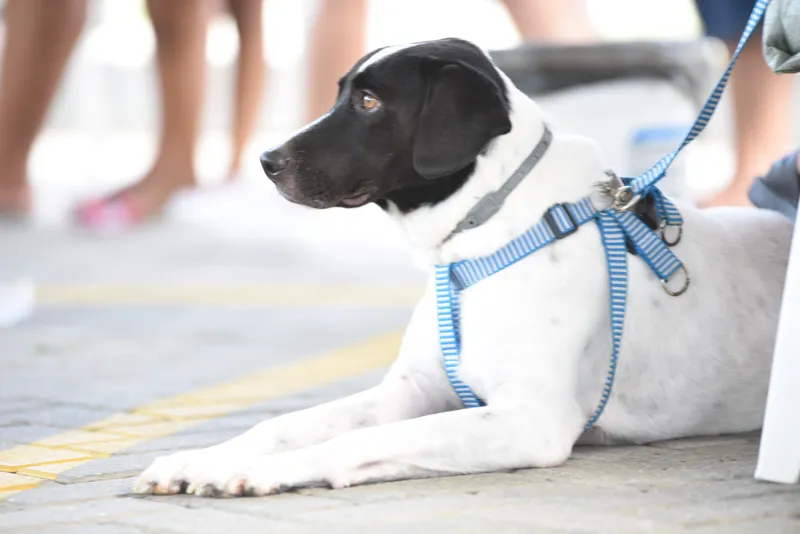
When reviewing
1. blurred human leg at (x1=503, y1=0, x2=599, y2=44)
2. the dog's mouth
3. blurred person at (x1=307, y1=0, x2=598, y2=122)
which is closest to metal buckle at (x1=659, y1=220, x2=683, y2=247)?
the dog's mouth

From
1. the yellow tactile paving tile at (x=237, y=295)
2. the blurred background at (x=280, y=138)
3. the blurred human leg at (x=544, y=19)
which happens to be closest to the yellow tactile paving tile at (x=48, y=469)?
the blurred background at (x=280, y=138)

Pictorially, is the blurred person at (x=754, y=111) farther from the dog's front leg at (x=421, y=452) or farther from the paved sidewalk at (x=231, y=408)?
the dog's front leg at (x=421, y=452)

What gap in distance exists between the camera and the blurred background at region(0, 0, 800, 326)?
5023 mm

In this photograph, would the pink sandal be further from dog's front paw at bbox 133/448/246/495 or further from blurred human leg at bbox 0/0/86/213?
dog's front paw at bbox 133/448/246/495

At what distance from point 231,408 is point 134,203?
4.72 metres

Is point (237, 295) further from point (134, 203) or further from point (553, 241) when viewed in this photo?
point (553, 241)

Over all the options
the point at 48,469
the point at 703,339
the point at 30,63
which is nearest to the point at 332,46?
the point at 30,63

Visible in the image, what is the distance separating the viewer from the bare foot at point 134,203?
313 inches

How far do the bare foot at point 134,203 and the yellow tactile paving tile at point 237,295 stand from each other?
1735mm

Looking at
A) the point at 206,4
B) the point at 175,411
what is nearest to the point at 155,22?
the point at 206,4

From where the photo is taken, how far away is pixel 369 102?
2865 millimetres

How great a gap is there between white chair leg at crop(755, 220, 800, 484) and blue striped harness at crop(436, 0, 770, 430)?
394 millimetres

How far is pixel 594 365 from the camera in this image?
2748 millimetres

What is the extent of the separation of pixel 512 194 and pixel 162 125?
6.05 metres
